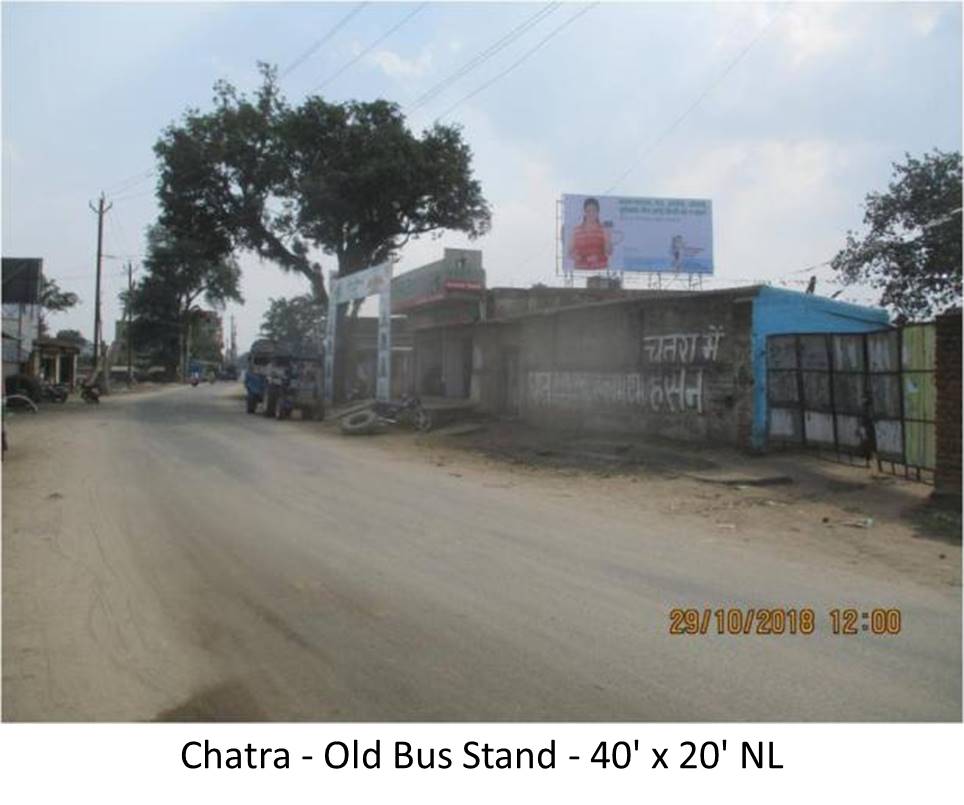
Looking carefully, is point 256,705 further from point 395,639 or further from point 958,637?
point 958,637

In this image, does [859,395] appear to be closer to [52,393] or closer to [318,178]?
[318,178]

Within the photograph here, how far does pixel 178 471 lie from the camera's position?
1379 cm

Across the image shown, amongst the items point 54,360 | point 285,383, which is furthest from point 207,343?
point 285,383

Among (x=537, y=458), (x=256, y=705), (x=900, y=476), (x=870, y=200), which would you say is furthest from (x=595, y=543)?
(x=870, y=200)

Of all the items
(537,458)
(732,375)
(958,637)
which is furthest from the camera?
(537,458)

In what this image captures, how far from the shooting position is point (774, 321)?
1580 centimetres

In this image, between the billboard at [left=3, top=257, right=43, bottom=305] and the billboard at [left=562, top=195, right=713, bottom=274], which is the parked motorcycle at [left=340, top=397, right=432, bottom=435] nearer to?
the billboard at [left=562, top=195, right=713, bottom=274]

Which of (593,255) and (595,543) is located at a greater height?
(593,255)

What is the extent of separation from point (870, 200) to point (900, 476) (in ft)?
37.3

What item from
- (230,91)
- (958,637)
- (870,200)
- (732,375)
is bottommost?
(958,637)

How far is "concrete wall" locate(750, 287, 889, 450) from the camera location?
15523mm
